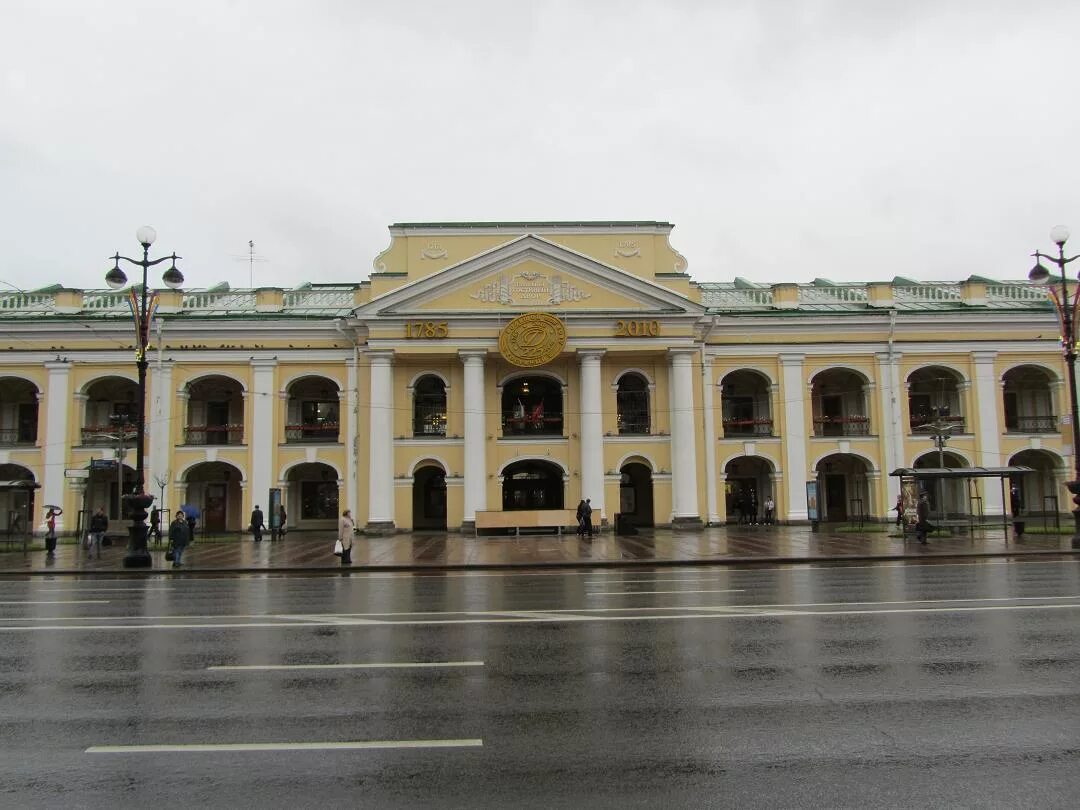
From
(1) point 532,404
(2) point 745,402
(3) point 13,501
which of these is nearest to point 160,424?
(3) point 13,501

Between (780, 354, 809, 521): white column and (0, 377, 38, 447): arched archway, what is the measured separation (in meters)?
38.1

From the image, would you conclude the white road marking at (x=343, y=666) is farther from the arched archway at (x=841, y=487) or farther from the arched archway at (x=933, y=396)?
the arched archway at (x=933, y=396)

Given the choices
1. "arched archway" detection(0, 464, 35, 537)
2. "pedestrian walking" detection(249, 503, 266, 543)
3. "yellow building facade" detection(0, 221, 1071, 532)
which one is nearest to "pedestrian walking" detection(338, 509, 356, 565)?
"pedestrian walking" detection(249, 503, 266, 543)

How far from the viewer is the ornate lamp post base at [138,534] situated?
23.1m

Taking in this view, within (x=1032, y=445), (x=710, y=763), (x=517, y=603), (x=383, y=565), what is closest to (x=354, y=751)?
(x=710, y=763)

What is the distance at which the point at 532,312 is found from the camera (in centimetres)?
3778

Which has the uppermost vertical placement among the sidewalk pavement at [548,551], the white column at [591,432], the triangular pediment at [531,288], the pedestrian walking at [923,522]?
the triangular pediment at [531,288]

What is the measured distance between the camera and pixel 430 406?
133 feet

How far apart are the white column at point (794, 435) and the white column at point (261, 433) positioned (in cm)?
2514

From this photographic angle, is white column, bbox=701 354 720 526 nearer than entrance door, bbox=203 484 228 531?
Yes

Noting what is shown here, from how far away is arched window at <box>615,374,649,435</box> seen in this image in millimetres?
40031

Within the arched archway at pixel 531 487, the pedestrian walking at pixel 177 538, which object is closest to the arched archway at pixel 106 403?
the pedestrian walking at pixel 177 538

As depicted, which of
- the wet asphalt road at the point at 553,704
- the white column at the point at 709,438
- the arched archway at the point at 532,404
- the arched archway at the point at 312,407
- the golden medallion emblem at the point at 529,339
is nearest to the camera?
the wet asphalt road at the point at 553,704

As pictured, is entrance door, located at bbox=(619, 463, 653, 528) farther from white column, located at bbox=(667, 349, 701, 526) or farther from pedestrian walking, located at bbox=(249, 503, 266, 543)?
pedestrian walking, located at bbox=(249, 503, 266, 543)
